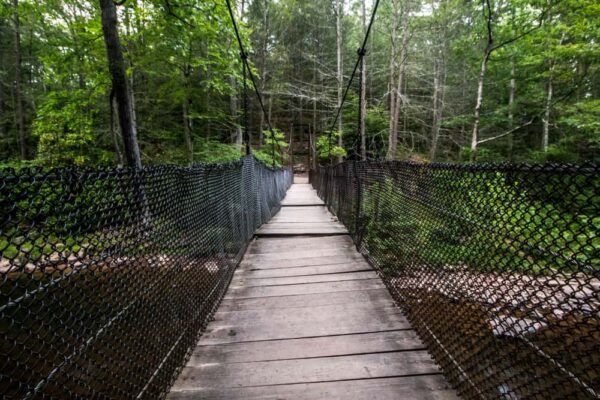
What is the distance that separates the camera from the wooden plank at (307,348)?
5.31 ft

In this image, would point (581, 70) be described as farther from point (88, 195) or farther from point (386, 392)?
point (88, 195)

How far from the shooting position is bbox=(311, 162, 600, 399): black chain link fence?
3.03ft

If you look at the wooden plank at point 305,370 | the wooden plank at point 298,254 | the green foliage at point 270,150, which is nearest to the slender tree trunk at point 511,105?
the green foliage at point 270,150

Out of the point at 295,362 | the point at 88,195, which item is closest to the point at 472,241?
the point at 295,362

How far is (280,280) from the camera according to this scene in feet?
8.53

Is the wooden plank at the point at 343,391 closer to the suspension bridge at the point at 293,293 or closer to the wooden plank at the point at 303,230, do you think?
the suspension bridge at the point at 293,293

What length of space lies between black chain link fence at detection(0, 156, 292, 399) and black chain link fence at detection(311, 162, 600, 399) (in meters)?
1.46

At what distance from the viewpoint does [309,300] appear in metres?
2.22

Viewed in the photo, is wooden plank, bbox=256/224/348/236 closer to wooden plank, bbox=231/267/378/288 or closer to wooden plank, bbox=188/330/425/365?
wooden plank, bbox=231/267/378/288

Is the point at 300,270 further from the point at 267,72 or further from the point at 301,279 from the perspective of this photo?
the point at 267,72

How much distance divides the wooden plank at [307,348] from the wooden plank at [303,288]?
0.59m

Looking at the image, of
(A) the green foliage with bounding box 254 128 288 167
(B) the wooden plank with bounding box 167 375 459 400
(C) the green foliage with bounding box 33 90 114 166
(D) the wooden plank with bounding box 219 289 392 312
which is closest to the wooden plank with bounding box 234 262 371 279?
(D) the wooden plank with bounding box 219 289 392 312

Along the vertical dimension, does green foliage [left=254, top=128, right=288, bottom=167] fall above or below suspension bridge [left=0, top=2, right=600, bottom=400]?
above

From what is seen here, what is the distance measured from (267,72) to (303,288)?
628 inches
